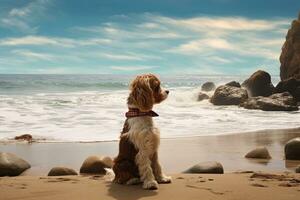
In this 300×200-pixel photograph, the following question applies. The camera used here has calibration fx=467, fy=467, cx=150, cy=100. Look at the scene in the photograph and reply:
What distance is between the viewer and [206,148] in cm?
1156

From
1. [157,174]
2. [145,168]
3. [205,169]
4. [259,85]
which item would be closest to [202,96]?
[259,85]

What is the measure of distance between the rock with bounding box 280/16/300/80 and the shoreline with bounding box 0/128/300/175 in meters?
26.2

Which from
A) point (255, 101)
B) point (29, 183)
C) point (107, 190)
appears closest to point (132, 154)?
point (107, 190)

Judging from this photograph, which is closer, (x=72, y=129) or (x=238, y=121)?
(x=72, y=129)

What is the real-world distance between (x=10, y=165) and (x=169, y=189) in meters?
3.70

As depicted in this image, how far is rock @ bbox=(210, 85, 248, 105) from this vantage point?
29.7m

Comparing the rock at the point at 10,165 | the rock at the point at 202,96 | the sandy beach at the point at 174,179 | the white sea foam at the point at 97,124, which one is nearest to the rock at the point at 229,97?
the rock at the point at 202,96

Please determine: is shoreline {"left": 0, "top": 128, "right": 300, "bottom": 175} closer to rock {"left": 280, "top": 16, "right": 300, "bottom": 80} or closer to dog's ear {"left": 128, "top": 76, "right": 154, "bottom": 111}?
dog's ear {"left": 128, "top": 76, "right": 154, "bottom": 111}

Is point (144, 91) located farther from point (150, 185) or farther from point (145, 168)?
point (150, 185)

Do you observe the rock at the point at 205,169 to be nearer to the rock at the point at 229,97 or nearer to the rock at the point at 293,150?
the rock at the point at 293,150

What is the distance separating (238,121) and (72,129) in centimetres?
715

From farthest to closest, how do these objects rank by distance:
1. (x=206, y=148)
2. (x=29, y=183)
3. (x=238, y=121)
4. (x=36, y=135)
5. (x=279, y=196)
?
(x=238, y=121)
(x=36, y=135)
(x=206, y=148)
(x=29, y=183)
(x=279, y=196)

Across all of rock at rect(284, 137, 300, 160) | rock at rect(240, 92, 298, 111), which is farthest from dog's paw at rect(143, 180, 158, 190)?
rock at rect(240, 92, 298, 111)

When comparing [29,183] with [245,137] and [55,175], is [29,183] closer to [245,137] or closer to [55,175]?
[55,175]
